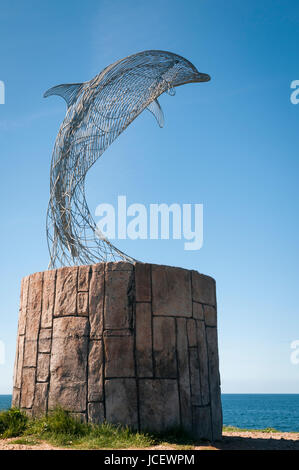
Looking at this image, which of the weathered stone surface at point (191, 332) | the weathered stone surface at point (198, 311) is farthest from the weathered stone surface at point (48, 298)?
the weathered stone surface at point (198, 311)

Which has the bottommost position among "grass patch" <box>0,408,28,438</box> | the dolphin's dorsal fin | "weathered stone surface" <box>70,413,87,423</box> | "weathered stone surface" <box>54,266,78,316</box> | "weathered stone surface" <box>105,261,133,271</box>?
"grass patch" <box>0,408,28,438</box>

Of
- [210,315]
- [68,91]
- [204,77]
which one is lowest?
[210,315]

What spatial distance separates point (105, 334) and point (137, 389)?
963 mm

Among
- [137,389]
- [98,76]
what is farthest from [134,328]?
[98,76]

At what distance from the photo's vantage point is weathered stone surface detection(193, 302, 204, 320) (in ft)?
26.2

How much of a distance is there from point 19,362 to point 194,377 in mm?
3064

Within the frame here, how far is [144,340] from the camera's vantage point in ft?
23.8

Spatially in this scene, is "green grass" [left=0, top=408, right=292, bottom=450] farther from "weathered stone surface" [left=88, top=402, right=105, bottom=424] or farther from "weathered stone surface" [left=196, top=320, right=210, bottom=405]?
"weathered stone surface" [left=196, top=320, right=210, bottom=405]

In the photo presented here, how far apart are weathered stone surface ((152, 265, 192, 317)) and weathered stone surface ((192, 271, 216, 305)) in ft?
0.63

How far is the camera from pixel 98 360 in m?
7.11

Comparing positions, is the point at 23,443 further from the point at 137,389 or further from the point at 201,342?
the point at 201,342

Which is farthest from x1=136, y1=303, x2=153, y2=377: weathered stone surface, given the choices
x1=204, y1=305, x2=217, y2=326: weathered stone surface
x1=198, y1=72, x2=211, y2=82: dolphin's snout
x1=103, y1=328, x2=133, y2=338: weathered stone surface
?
x1=198, y1=72, x2=211, y2=82: dolphin's snout

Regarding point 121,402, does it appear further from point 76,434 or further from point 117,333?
point 117,333

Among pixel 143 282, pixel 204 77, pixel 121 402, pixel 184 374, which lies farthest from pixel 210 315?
pixel 204 77
